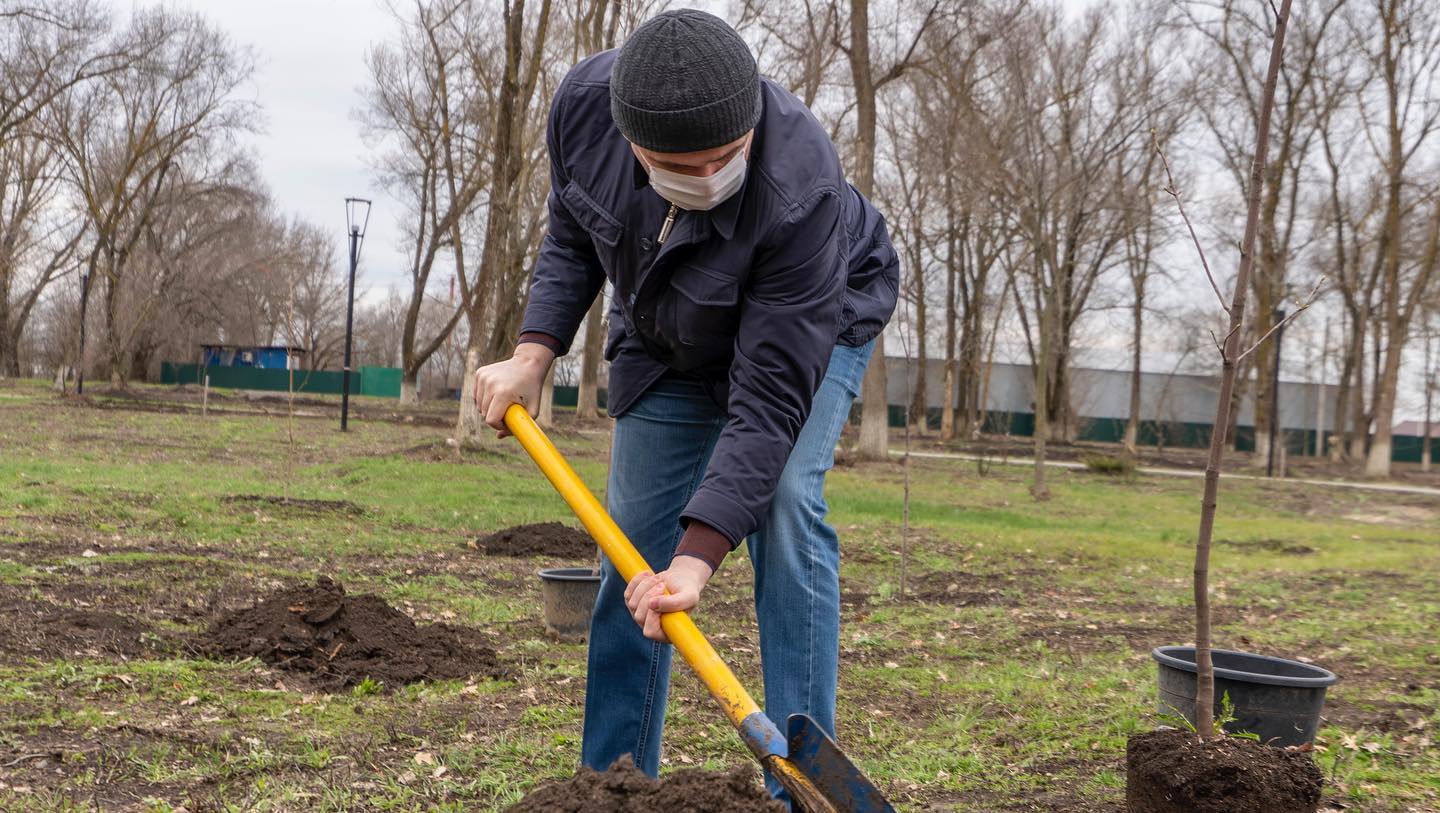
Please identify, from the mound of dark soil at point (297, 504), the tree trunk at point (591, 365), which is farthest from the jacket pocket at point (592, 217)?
the tree trunk at point (591, 365)

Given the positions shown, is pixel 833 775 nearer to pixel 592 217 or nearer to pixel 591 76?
pixel 592 217

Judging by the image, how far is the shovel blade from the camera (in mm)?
2094

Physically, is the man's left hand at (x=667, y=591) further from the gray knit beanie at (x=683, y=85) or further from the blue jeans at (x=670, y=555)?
the gray knit beanie at (x=683, y=85)

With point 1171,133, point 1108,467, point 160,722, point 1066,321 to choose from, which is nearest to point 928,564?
point 160,722

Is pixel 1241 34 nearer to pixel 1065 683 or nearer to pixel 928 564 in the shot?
pixel 928 564

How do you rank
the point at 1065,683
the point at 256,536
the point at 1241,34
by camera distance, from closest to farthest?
1. the point at 1065,683
2. the point at 256,536
3. the point at 1241,34

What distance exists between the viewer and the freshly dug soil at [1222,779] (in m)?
2.58

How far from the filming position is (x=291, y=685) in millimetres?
3943

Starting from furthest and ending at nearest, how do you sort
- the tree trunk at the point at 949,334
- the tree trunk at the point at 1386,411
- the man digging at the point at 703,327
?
the tree trunk at the point at 949,334, the tree trunk at the point at 1386,411, the man digging at the point at 703,327

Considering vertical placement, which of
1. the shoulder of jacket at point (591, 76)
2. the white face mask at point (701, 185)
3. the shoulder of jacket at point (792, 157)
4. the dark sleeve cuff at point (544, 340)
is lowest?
the dark sleeve cuff at point (544, 340)

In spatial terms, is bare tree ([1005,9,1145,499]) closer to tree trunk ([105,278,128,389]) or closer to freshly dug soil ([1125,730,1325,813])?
freshly dug soil ([1125,730,1325,813])

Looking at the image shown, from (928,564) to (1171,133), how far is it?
17143 millimetres

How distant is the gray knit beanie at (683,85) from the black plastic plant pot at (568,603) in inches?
128

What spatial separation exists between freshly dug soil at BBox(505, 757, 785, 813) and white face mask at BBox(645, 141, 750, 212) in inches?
43.7
